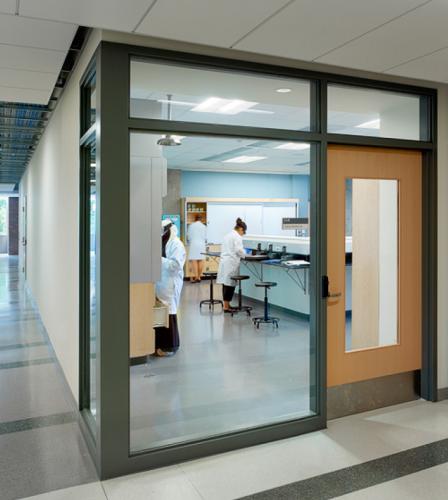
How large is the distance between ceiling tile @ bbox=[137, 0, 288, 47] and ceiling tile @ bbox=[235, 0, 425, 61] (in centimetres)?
8

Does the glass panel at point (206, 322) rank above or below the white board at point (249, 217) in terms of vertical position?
below

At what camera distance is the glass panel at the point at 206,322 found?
3.33 m

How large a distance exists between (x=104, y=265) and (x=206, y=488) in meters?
1.22

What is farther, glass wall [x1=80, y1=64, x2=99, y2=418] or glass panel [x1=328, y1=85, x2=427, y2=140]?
glass panel [x1=328, y1=85, x2=427, y2=140]

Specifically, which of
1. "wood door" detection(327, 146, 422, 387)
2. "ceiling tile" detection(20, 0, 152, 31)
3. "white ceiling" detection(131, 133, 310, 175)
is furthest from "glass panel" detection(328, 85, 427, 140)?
"white ceiling" detection(131, 133, 310, 175)

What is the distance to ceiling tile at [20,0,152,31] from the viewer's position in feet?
6.73

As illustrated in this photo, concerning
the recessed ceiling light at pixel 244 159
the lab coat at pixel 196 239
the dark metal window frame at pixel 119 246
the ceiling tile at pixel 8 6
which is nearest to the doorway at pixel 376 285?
the dark metal window frame at pixel 119 246

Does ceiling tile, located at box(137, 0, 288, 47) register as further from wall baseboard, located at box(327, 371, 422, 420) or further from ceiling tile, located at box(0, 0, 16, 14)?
wall baseboard, located at box(327, 371, 422, 420)

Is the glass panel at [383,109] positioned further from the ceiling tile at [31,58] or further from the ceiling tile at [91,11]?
the ceiling tile at [31,58]

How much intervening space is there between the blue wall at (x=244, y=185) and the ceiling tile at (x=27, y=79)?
8003 mm

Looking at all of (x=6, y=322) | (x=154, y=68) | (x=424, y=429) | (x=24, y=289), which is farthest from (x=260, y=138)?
(x=24, y=289)

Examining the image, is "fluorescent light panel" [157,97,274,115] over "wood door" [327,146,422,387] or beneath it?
over

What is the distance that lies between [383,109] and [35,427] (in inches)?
132

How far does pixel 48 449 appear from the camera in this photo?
290 centimetres
